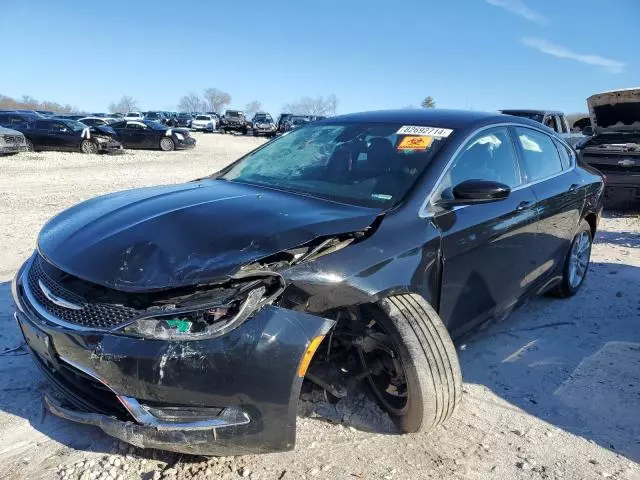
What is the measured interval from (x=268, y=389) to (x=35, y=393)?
1.69 m

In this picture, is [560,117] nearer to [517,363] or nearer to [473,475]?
[517,363]

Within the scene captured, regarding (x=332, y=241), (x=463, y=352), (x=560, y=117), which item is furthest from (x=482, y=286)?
(x=560, y=117)

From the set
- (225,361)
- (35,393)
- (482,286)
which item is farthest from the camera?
(482,286)

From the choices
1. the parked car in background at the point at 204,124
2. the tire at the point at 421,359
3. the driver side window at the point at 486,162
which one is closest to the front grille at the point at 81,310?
the tire at the point at 421,359

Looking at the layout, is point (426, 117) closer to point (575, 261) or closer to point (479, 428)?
point (479, 428)

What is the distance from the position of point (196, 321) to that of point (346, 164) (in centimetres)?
163

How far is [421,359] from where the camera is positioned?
251 centimetres

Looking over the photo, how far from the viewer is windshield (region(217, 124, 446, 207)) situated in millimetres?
3082

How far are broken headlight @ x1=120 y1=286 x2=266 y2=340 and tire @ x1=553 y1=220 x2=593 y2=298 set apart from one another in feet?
11.6

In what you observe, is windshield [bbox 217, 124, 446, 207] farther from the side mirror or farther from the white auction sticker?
the side mirror

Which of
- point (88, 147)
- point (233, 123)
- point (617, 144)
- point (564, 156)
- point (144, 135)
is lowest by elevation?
point (88, 147)

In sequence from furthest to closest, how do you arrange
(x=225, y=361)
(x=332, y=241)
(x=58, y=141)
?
(x=58, y=141) → (x=332, y=241) → (x=225, y=361)

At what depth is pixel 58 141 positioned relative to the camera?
19578 millimetres

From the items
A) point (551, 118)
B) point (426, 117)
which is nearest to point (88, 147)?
point (551, 118)
